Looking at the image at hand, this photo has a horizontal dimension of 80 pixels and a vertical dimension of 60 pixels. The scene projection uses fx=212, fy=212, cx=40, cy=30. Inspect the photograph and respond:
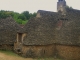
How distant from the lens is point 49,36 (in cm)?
3053

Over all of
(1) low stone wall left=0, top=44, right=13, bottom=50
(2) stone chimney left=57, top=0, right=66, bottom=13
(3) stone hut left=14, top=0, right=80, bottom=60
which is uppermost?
(2) stone chimney left=57, top=0, right=66, bottom=13

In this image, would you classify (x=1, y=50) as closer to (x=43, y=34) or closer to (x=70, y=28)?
(x=43, y=34)

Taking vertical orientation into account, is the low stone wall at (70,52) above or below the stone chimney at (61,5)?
below

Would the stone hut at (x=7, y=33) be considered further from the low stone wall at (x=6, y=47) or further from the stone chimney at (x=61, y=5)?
the stone chimney at (x=61, y=5)

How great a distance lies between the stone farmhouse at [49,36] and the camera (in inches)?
1147

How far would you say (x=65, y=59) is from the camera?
29422mm

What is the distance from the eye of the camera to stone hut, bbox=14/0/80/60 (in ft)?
95.5

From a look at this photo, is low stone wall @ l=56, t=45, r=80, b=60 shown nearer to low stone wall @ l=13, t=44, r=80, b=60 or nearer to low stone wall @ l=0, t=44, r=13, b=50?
low stone wall @ l=13, t=44, r=80, b=60

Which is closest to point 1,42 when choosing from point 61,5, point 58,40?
point 58,40

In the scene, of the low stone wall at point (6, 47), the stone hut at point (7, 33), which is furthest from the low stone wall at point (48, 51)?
the stone hut at point (7, 33)

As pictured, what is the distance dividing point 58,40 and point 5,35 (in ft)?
28.4

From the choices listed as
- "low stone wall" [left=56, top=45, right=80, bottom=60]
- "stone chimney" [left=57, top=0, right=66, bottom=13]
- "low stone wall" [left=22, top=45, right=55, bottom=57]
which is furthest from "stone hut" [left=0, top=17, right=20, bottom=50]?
"low stone wall" [left=56, top=45, right=80, bottom=60]

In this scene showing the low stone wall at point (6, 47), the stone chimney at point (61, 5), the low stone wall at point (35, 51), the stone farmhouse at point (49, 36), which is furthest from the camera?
the stone chimney at point (61, 5)

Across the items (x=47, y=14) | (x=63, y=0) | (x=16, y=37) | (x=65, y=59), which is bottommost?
(x=65, y=59)
